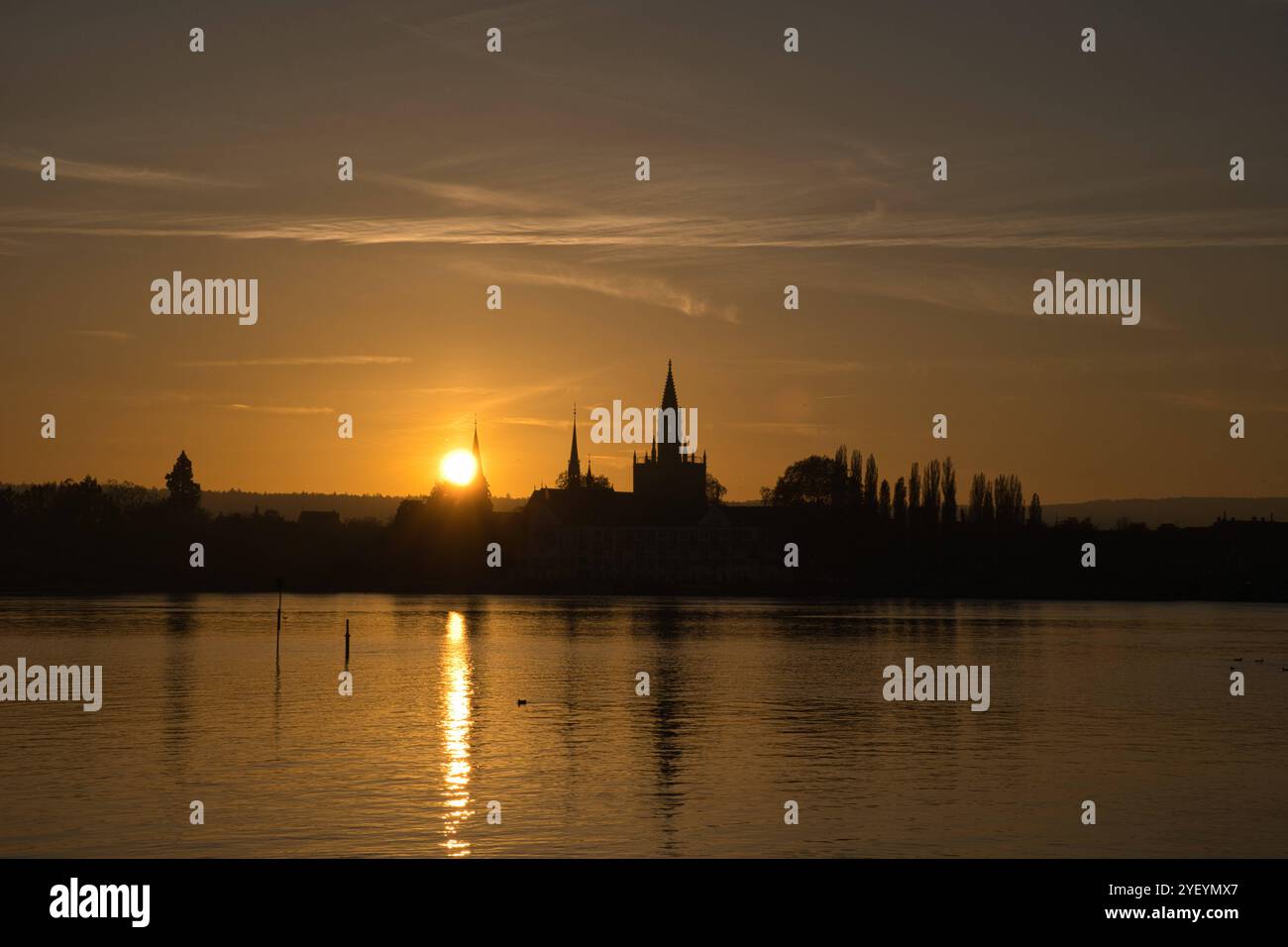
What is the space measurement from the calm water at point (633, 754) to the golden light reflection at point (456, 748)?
0.47 ft

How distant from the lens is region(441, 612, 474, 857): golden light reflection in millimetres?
32562

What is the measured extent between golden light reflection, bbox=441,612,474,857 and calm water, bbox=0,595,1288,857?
0.14 m

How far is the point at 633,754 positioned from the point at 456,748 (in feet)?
18.4

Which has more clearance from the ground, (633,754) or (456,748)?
(456,748)

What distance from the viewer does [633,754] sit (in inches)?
1793

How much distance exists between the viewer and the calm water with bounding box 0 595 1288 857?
32625 mm

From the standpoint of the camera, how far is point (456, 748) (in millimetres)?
46688

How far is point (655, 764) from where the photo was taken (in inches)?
1697

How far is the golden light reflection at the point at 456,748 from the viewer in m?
32.6

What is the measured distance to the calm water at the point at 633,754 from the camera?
32.6 meters

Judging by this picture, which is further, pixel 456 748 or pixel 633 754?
pixel 456 748
